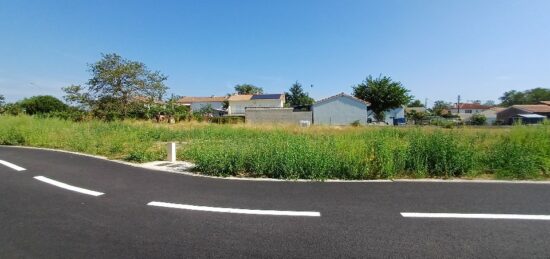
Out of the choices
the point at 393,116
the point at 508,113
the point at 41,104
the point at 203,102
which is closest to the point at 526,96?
the point at 508,113

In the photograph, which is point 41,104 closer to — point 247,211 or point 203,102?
point 203,102

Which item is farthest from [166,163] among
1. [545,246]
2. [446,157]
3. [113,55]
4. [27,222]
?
[113,55]

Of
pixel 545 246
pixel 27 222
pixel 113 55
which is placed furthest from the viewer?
pixel 113 55

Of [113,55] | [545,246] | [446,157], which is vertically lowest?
[545,246]

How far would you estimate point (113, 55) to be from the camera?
32.3 m

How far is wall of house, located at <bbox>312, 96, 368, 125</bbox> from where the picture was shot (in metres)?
46.2

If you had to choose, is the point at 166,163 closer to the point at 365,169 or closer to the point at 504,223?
the point at 365,169

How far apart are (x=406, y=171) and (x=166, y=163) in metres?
6.81

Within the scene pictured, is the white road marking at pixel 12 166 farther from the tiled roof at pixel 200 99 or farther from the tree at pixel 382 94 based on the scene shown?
the tiled roof at pixel 200 99

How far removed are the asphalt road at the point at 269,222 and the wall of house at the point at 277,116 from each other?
3715cm

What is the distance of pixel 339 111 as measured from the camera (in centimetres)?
4706

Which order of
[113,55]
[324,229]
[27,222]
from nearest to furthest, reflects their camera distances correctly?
[324,229] < [27,222] < [113,55]

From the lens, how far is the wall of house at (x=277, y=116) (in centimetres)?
4341

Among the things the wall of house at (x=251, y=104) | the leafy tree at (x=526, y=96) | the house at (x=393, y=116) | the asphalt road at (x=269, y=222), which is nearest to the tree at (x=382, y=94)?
the house at (x=393, y=116)
